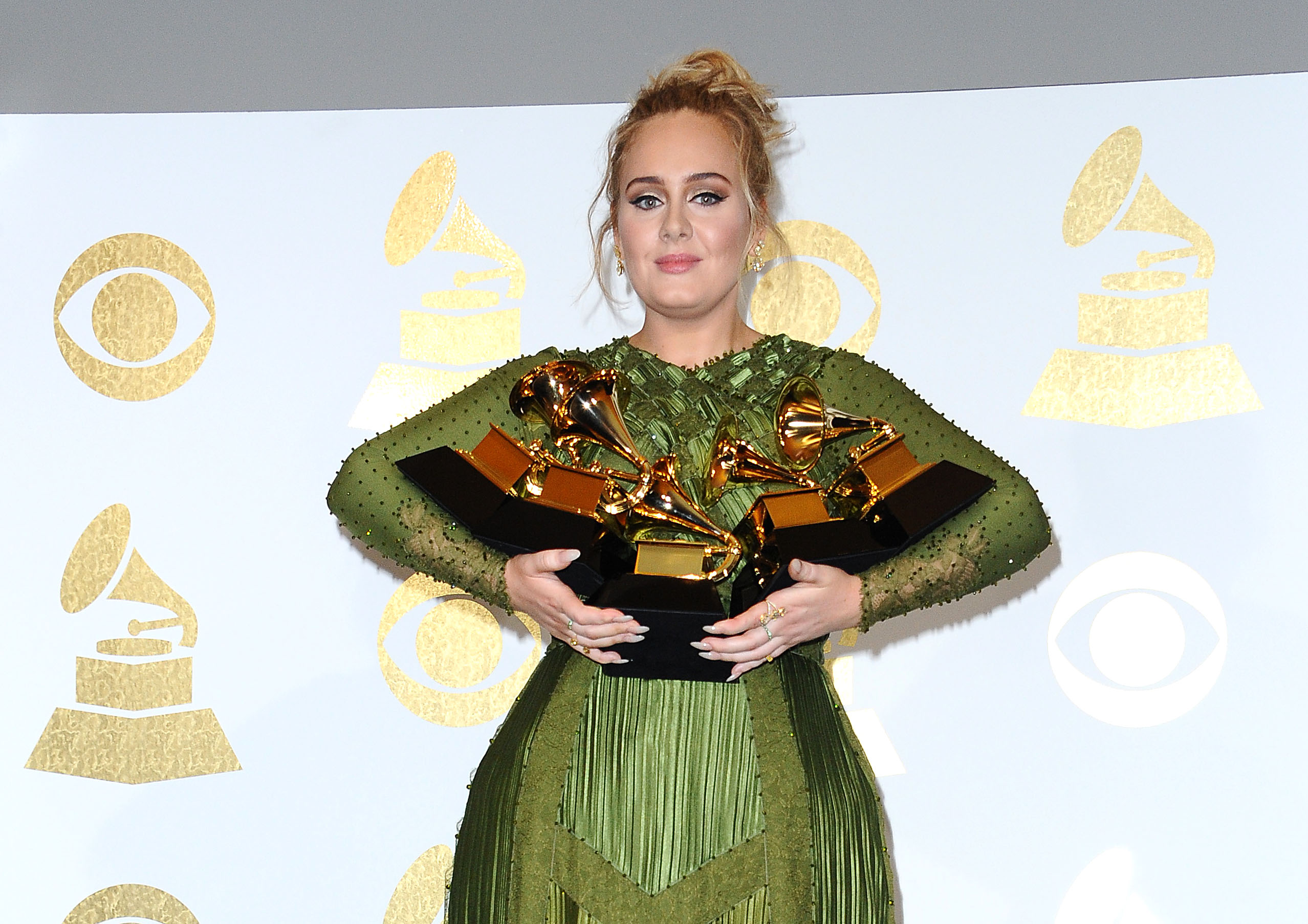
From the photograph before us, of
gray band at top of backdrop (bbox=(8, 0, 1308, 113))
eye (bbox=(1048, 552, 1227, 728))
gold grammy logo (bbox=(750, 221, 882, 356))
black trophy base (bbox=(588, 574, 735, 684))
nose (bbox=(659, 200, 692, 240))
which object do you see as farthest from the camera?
gold grammy logo (bbox=(750, 221, 882, 356))

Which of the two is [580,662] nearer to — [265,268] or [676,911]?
[676,911]

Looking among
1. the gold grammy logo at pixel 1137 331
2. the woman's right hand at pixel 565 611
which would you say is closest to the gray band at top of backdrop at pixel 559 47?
the gold grammy logo at pixel 1137 331

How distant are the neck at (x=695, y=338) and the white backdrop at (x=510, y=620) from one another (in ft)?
2.70

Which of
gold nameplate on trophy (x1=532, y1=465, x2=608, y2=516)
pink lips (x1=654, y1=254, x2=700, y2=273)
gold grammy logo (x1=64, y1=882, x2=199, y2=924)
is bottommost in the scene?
gold grammy logo (x1=64, y1=882, x2=199, y2=924)

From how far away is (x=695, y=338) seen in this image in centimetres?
139

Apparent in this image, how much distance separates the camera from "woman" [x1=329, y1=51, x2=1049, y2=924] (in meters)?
1.13

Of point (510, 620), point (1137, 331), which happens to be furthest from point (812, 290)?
point (510, 620)

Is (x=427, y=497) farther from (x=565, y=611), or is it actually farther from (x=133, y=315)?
(x=133, y=315)

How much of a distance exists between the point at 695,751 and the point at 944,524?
0.33m

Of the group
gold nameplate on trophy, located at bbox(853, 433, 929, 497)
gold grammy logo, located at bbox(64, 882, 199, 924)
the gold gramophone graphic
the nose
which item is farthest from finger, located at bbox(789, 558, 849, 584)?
gold grammy logo, located at bbox(64, 882, 199, 924)

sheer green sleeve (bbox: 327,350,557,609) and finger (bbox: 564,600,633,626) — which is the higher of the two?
sheer green sleeve (bbox: 327,350,557,609)

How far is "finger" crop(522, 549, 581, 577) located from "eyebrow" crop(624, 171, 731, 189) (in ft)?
1.38

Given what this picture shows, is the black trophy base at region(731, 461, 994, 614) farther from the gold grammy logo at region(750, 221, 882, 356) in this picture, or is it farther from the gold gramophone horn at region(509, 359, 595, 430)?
the gold grammy logo at region(750, 221, 882, 356)

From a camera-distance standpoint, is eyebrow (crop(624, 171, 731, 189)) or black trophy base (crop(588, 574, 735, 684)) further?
eyebrow (crop(624, 171, 731, 189))
